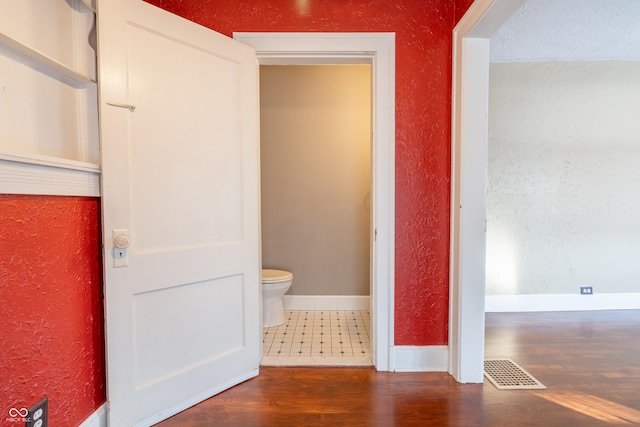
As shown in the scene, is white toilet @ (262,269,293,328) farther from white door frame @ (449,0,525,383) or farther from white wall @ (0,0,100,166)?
white wall @ (0,0,100,166)

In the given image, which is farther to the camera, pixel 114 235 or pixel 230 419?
pixel 230 419

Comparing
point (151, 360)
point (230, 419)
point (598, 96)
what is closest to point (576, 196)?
point (598, 96)

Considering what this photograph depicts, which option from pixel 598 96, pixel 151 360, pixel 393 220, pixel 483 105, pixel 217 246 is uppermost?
pixel 598 96

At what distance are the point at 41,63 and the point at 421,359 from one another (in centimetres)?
241

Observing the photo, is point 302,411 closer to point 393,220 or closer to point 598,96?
point 393,220

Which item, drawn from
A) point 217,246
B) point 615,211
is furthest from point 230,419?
point 615,211

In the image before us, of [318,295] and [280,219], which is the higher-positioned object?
[280,219]

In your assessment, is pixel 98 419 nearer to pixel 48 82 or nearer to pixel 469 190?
pixel 48 82

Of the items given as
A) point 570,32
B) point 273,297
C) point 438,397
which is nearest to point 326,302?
point 273,297

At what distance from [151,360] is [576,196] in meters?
3.73

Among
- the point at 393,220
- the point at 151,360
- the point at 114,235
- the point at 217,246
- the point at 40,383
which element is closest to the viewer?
the point at 40,383

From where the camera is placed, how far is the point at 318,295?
10.2 feet

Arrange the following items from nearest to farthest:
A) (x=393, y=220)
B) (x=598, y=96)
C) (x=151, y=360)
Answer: (x=151, y=360) → (x=393, y=220) → (x=598, y=96)

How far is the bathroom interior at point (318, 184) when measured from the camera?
300cm
